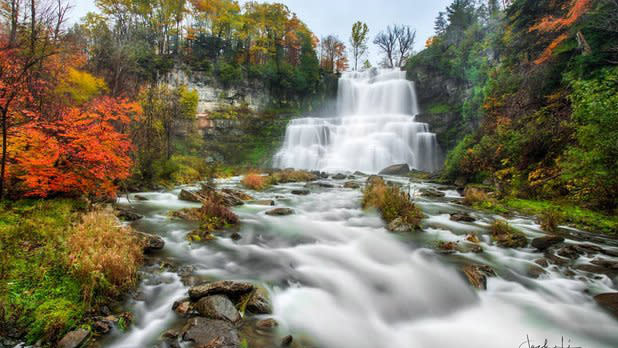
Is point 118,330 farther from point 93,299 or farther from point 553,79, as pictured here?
point 553,79

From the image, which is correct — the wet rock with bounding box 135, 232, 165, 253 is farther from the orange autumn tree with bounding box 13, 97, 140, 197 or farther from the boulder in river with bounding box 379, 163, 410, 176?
the boulder in river with bounding box 379, 163, 410, 176

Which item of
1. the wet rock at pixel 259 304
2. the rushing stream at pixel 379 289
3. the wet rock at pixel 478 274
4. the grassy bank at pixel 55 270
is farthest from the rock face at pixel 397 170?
the grassy bank at pixel 55 270

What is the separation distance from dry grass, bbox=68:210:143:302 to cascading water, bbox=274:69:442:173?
2154 centimetres

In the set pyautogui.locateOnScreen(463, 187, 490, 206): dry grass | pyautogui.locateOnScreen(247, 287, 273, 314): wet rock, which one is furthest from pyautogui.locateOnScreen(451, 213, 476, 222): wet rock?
pyautogui.locateOnScreen(247, 287, 273, 314): wet rock

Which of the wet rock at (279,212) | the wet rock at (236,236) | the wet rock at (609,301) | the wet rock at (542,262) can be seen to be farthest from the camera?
the wet rock at (279,212)

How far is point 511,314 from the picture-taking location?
3910 mm

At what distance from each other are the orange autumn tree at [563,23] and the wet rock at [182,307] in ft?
54.8

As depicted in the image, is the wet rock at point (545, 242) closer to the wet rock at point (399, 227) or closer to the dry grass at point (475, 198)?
the wet rock at point (399, 227)

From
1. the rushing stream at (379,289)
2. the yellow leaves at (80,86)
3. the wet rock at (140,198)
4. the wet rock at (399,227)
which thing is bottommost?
the rushing stream at (379,289)

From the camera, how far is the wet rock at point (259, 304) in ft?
11.7

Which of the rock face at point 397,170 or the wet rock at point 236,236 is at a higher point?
the rock face at point 397,170

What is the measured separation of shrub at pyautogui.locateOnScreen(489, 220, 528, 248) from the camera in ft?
20.1

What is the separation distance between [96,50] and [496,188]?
107ft

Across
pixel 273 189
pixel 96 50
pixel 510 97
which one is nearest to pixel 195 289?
pixel 273 189
